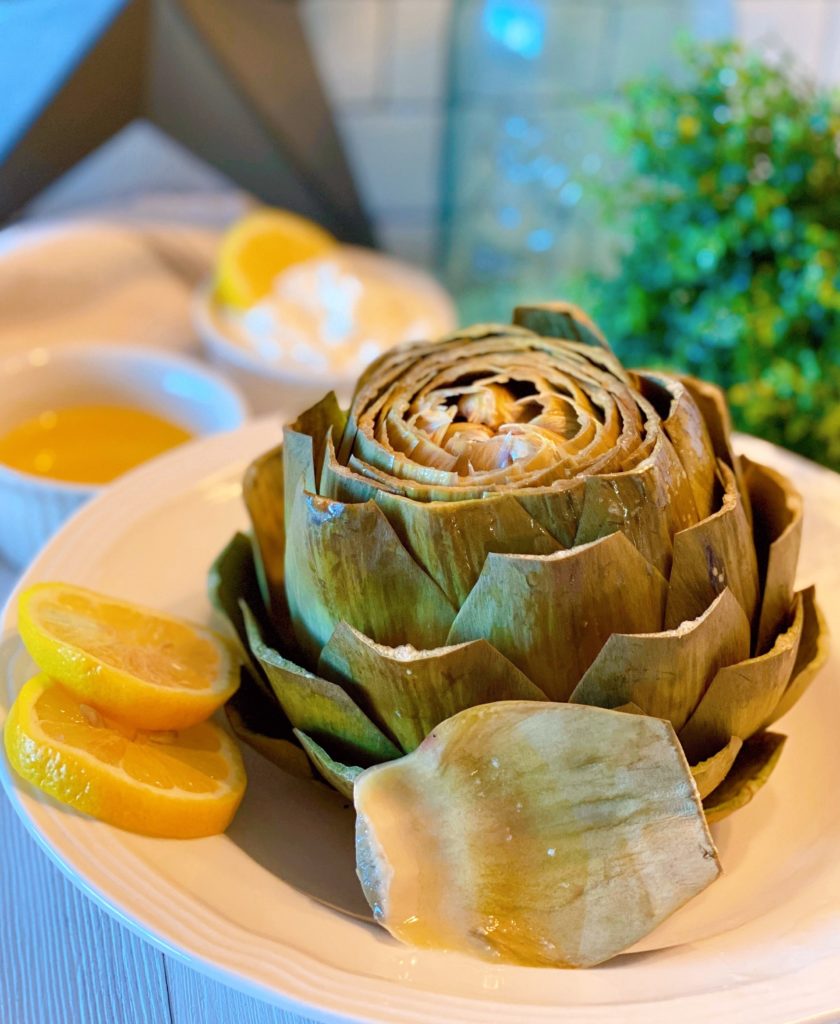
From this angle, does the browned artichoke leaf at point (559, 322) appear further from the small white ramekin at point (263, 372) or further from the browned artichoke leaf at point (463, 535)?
the small white ramekin at point (263, 372)

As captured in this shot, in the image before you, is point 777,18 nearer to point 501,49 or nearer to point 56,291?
point 501,49

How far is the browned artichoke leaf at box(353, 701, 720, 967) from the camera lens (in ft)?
1.39

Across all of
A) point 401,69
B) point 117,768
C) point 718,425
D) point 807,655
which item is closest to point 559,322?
point 718,425

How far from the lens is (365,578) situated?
0.47 m

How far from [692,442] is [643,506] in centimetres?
6

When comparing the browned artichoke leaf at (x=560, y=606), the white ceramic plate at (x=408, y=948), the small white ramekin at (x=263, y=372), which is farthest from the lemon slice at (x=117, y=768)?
the small white ramekin at (x=263, y=372)

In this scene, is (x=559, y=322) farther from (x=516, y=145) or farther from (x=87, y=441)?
(x=516, y=145)

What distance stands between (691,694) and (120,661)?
25cm

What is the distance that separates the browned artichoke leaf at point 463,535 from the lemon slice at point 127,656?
0.42 ft

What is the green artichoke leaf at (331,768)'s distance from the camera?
18.2 inches

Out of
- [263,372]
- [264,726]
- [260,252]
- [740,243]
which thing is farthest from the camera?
[260,252]

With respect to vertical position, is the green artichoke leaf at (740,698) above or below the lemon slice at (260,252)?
above

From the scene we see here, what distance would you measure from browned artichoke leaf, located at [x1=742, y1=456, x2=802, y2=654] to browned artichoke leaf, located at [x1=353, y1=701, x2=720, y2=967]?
0.11 metres

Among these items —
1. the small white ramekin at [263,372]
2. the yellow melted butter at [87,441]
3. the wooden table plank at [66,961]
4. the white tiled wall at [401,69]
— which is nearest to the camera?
the wooden table plank at [66,961]
